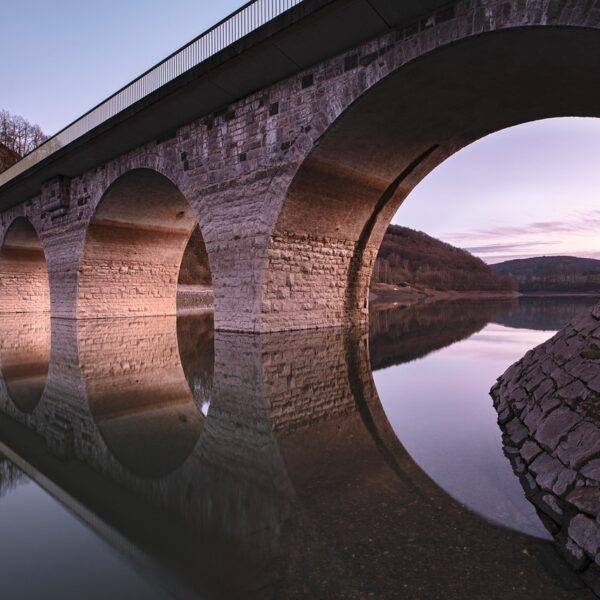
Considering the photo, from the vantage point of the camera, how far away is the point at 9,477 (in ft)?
9.59

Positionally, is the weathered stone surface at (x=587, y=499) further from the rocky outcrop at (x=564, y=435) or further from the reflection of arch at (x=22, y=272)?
the reflection of arch at (x=22, y=272)

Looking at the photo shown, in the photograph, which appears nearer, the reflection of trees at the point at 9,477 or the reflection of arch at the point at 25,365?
the reflection of trees at the point at 9,477

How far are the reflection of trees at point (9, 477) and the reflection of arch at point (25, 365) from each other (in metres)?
1.76

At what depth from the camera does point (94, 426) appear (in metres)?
4.05

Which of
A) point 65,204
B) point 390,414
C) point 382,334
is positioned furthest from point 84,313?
point 390,414

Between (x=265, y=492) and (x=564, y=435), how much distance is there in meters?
1.73

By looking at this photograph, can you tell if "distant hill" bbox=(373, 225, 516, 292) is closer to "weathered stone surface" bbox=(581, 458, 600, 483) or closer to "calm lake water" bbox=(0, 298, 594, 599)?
"calm lake water" bbox=(0, 298, 594, 599)

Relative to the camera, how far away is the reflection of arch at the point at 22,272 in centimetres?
2144

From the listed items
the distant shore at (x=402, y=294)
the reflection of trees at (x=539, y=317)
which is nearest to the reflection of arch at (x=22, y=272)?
the reflection of trees at (x=539, y=317)

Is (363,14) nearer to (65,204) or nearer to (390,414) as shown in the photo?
(390,414)

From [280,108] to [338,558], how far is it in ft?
28.6

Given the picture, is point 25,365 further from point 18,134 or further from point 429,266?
point 429,266

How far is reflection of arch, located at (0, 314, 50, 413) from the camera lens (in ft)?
17.5

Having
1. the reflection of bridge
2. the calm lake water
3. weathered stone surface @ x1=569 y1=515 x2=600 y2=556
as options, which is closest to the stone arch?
the reflection of bridge
